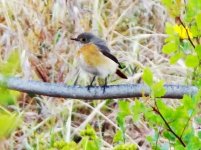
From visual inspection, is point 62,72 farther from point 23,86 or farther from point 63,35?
point 23,86

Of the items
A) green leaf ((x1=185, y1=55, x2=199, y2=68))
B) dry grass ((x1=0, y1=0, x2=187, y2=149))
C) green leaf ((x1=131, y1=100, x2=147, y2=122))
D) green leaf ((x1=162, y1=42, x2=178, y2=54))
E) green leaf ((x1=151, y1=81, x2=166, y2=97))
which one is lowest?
dry grass ((x1=0, y1=0, x2=187, y2=149))

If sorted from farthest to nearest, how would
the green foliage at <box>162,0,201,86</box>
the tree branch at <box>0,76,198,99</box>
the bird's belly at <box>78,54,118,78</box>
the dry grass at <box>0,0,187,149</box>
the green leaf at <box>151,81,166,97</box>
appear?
1. the dry grass at <box>0,0,187,149</box>
2. the bird's belly at <box>78,54,118,78</box>
3. the tree branch at <box>0,76,198,99</box>
4. the green foliage at <box>162,0,201,86</box>
5. the green leaf at <box>151,81,166,97</box>

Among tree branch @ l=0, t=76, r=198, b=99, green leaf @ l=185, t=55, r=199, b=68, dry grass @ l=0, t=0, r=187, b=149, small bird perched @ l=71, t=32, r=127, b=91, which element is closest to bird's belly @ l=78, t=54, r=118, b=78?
small bird perched @ l=71, t=32, r=127, b=91

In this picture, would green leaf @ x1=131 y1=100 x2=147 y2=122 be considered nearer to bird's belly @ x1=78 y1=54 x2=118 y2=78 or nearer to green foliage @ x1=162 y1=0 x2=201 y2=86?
green foliage @ x1=162 y1=0 x2=201 y2=86

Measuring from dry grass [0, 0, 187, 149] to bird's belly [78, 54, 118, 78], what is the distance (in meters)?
0.61

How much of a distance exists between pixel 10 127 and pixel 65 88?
2.38 feet

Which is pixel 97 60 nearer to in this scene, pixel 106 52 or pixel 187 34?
pixel 106 52

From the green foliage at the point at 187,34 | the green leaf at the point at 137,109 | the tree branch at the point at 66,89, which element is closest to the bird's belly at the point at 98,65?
the tree branch at the point at 66,89

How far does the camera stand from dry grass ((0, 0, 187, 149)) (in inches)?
135

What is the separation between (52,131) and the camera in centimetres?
319

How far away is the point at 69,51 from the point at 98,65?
1.13 metres

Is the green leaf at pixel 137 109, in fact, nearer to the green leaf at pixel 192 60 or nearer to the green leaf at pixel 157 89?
the green leaf at pixel 157 89

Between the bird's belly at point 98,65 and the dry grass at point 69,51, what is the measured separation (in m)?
0.61

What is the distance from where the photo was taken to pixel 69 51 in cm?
380
